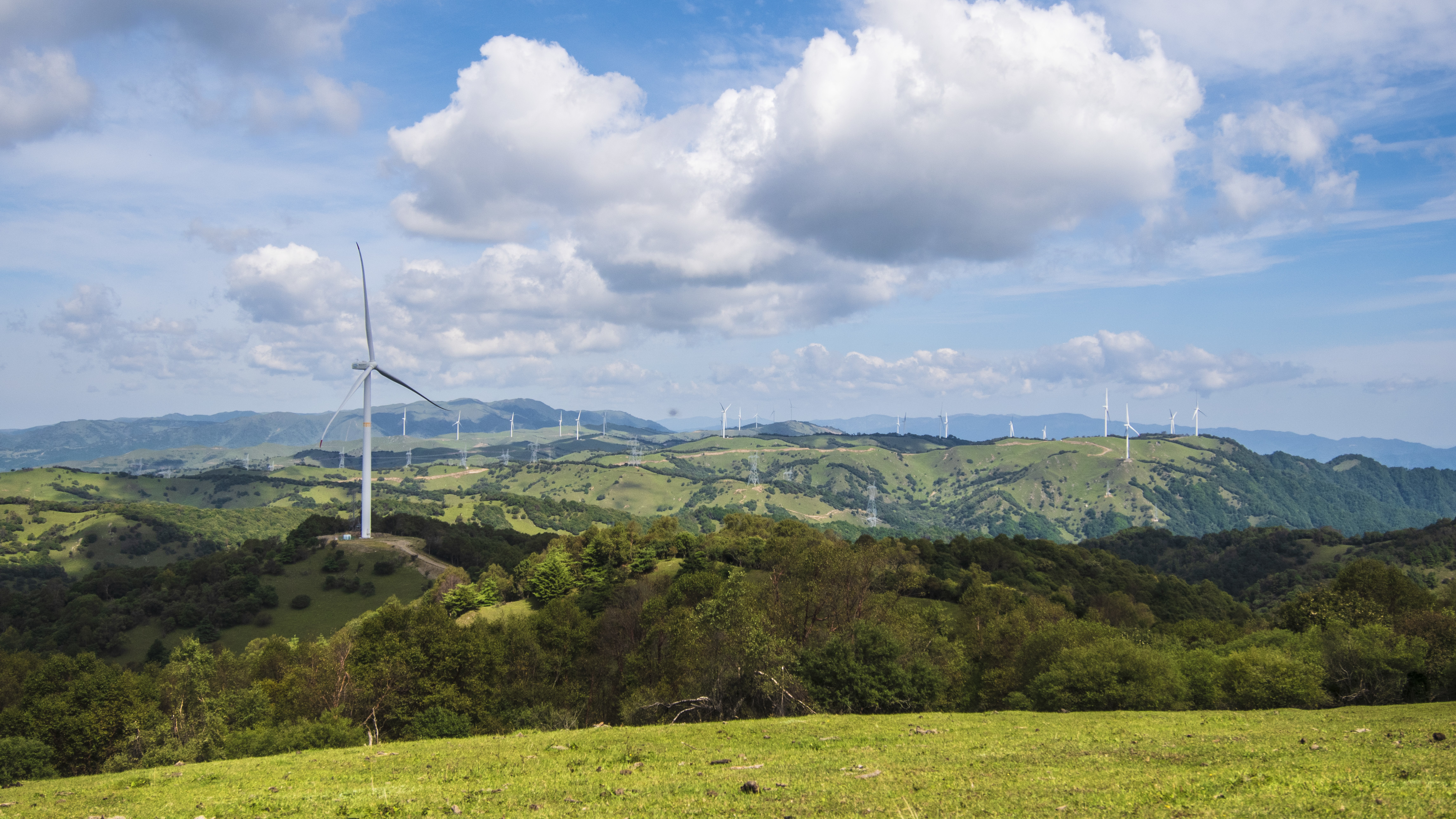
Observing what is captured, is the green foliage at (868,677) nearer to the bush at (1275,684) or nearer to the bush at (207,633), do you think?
the bush at (1275,684)

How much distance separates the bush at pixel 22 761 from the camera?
179ft

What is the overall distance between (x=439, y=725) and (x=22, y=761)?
30791mm

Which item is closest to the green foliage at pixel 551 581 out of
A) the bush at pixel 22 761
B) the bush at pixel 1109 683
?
the bush at pixel 22 761

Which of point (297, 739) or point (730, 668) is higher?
point (730, 668)

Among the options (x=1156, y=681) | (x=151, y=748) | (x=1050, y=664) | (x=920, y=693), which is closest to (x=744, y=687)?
(x=920, y=693)

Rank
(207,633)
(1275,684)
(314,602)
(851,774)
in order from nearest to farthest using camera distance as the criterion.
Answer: (851,774) → (1275,684) → (207,633) → (314,602)

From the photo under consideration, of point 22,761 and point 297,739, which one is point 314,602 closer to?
point 22,761

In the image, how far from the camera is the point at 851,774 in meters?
25.3

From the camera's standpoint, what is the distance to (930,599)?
412ft

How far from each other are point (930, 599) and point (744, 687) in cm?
8093

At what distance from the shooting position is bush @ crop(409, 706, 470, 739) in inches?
2200

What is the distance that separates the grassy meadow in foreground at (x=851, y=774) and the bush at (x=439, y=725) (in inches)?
593

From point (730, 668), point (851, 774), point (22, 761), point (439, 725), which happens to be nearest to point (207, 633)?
point (22, 761)

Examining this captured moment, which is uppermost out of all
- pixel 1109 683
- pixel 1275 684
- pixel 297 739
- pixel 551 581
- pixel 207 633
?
pixel 1109 683
